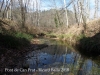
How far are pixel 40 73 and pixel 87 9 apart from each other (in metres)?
31.7

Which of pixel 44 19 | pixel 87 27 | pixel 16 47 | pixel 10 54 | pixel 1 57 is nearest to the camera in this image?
pixel 1 57

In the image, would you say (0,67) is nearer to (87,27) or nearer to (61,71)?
(61,71)

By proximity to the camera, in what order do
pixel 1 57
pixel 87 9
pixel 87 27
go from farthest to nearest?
1. pixel 87 9
2. pixel 87 27
3. pixel 1 57

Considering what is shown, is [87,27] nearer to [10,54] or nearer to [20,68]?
[10,54]

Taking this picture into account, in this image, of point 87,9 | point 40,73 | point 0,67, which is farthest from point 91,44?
point 87,9

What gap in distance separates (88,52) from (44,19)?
97.6 metres

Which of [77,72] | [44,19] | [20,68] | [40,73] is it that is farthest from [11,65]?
[44,19]

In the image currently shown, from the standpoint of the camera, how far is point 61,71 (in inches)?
320

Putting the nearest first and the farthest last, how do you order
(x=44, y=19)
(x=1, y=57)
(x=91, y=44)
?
(x=1, y=57) → (x=91, y=44) → (x=44, y=19)

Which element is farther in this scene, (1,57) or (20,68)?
(1,57)

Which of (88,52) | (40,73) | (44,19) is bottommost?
(44,19)

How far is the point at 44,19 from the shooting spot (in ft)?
363

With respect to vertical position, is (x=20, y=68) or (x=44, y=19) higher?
(x=20, y=68)

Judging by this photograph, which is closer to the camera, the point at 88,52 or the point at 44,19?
the point at 88,52
